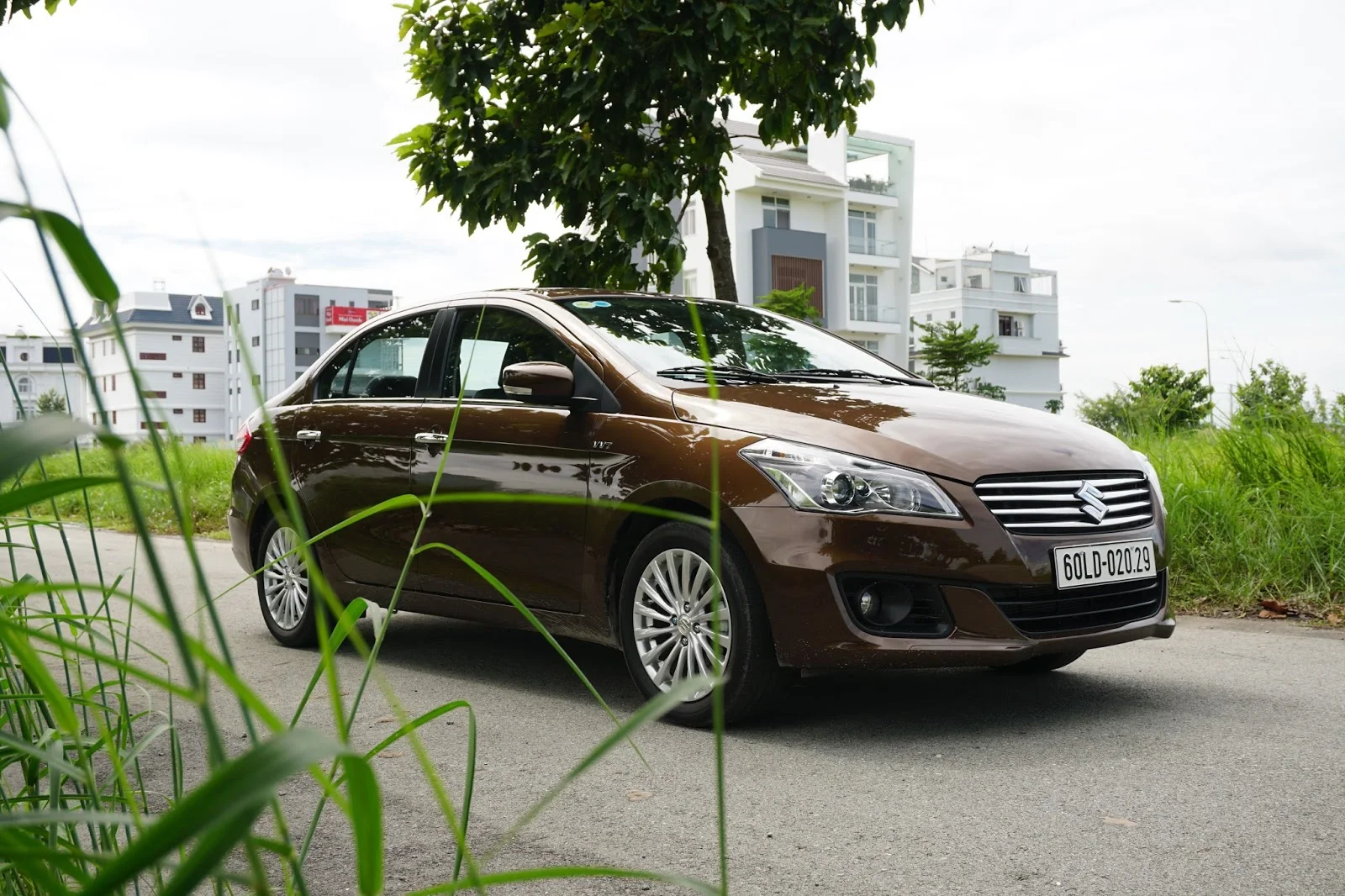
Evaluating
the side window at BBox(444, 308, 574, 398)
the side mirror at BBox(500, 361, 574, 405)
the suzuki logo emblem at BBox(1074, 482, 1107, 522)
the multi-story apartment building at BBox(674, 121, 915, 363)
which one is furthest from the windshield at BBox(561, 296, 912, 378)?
the multi-story apartment building at BBox(674, 121, 915, 363)

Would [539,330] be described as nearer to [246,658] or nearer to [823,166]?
[246,658]

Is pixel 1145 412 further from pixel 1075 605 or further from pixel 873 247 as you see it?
pixel 873 247

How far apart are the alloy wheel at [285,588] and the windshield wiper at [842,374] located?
8.32 ft

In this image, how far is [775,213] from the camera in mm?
65125

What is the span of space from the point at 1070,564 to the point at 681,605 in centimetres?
128

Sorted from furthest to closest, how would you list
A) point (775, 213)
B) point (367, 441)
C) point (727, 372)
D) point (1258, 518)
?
point (775, 213) < point (1258, 518) < point (367, 441) < point (727, 372)

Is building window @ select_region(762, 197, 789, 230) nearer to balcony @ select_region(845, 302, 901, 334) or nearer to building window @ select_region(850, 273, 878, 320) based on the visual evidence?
building window @ select_region(850, 273, 878, 320)

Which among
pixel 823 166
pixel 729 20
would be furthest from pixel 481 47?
pixel 823 166

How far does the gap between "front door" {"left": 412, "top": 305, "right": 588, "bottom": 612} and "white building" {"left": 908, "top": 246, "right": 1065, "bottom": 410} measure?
88.0 metres

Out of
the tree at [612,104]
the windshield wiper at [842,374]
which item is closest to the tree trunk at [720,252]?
the tree at [612,104]

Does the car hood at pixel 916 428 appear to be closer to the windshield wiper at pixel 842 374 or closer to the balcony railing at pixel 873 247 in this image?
the windshield wiper at pixel 842 374

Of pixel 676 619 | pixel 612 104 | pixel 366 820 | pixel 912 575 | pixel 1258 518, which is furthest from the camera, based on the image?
pixel 612 104

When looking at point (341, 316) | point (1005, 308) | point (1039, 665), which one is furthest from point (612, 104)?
point (341, 316)

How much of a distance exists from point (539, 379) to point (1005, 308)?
95.2 metres
